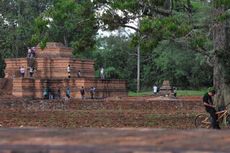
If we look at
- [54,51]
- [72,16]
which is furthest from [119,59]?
[72,16]

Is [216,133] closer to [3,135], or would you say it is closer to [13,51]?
[3,135]

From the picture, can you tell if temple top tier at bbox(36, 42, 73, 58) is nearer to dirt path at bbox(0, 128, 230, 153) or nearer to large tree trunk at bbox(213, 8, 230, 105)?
large tree trunk at bbox(213, 8, 230, 105)

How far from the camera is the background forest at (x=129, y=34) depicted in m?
17.3

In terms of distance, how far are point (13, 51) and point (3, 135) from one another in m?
58.0

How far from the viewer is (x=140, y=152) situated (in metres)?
2.60

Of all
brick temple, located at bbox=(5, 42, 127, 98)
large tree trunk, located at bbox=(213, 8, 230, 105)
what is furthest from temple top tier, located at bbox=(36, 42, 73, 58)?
large tree trunk, located at bbox=(213, 8, 230, 105)

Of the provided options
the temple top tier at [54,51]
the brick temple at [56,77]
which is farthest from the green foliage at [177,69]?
the temple top tier at [54,51]

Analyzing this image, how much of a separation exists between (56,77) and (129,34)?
638 cm

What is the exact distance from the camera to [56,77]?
42406 millimetres

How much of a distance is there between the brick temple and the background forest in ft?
4.89

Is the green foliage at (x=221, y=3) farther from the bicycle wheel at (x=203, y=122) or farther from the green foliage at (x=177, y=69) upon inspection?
the green foliage at (x=177, y=69)

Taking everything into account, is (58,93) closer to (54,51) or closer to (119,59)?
(54,51)

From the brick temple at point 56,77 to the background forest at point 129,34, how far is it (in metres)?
1.49

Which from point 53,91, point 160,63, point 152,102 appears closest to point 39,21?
point 152,102
